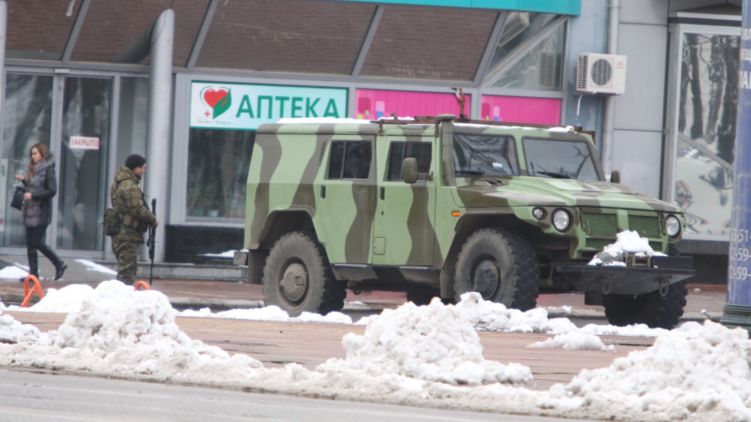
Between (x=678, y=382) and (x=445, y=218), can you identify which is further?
(x=445, y=218)

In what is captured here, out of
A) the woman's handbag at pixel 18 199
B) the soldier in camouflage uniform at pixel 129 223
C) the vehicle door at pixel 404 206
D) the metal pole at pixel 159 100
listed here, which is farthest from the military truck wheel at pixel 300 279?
the metal pole at pixel 159 100

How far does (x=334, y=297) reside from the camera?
738 inches

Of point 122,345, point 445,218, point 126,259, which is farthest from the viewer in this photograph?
point 126,259

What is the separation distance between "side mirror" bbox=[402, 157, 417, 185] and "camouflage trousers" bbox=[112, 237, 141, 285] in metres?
3.43

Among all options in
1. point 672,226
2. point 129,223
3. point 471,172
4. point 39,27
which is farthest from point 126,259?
point 39,27

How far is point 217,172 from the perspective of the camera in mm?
26969

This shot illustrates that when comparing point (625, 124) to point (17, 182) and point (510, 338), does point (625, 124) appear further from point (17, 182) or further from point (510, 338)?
point (510, 338)

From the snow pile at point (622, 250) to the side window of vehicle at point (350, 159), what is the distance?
2721 millimetres

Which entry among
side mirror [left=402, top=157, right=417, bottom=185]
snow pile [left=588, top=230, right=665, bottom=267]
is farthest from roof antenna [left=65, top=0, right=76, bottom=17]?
snow pile [left=588, top=230, right=665, bottom=267]

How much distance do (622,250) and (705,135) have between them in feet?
37.4

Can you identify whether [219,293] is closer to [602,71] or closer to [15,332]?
[602,71]

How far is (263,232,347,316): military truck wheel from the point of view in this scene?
1866 centimetres

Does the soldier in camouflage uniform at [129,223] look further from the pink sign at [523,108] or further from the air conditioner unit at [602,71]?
the air conditioner unit at [602,71]

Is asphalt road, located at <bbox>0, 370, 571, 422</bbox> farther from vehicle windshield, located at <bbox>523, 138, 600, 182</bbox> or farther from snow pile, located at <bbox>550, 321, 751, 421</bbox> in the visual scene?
vehicle windshield, located at <bbox>523, 138, 600, 182</bbox>
